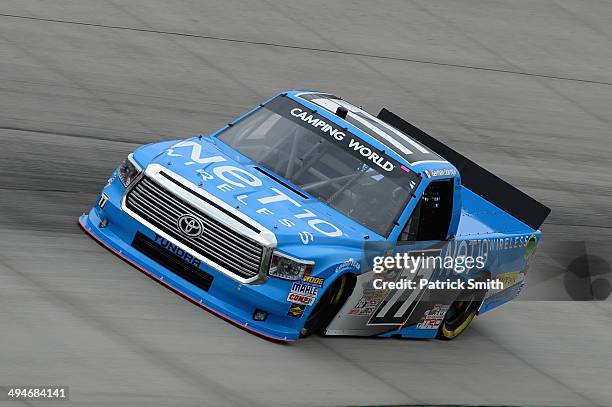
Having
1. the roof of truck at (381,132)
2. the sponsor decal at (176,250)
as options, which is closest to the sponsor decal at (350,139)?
the roof of truck at (381,132)

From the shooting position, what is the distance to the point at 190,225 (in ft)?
27.0

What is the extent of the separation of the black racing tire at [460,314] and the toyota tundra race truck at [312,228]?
0.01m

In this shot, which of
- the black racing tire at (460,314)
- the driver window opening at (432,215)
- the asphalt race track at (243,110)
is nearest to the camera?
the asphalt race track at (243,110)

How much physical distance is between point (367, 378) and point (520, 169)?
7592mm

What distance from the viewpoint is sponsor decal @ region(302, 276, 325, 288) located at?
8.01 metres

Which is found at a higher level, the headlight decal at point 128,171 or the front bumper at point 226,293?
the headlight decal at point 128,171

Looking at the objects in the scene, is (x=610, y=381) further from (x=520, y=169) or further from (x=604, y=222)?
(x=520, y=169)

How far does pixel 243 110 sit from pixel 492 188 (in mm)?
4667

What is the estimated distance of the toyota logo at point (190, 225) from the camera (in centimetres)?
818

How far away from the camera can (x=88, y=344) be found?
7383 mm

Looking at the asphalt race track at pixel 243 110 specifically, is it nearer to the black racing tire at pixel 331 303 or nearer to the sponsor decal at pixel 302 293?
the black racing tire at pixel 331 303

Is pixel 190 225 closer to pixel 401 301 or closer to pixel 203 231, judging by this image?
pixel 203 231

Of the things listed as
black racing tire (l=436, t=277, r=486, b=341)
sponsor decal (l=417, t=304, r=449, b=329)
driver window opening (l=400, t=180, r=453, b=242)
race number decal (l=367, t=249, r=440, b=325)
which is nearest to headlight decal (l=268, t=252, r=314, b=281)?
race number decal (l=367, t=249, r=440, b=325)

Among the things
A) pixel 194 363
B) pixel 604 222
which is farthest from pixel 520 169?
pixel 194 363
